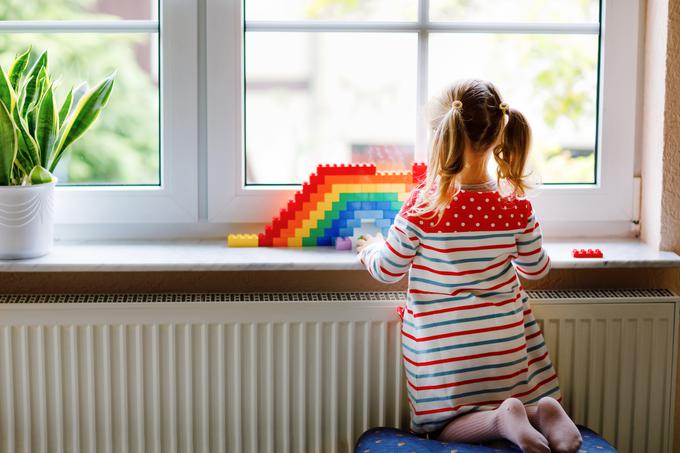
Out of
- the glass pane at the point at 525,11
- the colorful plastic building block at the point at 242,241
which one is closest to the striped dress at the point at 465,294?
the colorful plastic building block at the point at 242,241

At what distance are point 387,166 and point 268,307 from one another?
1.58ft

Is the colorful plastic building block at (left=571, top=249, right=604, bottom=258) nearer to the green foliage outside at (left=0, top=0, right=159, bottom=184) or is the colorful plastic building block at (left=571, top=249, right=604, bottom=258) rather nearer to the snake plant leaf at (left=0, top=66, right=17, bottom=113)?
the green foliage outside at (left=0, top=0, right=159, bottom=184)

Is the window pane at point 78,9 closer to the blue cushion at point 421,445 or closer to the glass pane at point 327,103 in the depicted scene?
the glass pane at point 327,103

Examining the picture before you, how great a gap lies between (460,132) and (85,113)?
0.81m

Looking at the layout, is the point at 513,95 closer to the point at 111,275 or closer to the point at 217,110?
the point at 217,110

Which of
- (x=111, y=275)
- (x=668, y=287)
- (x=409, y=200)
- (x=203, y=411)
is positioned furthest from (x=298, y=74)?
(x=668, y=287)

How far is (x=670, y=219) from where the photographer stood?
6.66ft

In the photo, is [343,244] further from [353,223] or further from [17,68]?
[17,68]

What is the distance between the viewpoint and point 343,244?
2.02 metres

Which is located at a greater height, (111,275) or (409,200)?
(409,200)

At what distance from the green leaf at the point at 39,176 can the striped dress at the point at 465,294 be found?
0.71 m

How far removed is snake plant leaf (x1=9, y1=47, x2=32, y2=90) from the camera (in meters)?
1.91

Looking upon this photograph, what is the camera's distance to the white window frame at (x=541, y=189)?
2072mm

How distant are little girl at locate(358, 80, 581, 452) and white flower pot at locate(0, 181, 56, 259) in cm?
70
